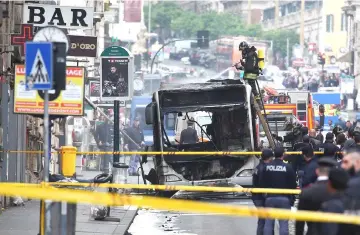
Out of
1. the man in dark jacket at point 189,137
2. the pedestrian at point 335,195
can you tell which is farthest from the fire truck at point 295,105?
the pedestrian at point 335,195

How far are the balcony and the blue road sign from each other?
15006cm

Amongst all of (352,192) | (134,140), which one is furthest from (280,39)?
(352,192)

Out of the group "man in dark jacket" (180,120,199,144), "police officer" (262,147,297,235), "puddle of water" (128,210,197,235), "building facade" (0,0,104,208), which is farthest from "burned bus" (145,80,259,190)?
"police officer" (262,147,297,235)

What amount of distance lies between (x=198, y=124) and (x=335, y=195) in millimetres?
17386

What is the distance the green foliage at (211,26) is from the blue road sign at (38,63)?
14863 cm

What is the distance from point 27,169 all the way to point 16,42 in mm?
4864

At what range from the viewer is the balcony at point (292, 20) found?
167375 millimetres

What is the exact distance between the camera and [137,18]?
407 ft

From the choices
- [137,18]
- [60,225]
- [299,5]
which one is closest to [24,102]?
[60,225]

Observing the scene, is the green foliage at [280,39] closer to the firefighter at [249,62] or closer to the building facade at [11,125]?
the building facade at [11,125]

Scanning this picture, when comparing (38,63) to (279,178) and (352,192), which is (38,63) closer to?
(279,178)

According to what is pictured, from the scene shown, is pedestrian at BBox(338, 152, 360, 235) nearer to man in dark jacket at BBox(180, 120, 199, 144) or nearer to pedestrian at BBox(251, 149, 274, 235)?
pedestrian at BBox(251, 149, 274, 235)

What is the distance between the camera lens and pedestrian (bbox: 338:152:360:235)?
41.8 feet

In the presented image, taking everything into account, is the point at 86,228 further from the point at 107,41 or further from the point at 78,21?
the point at 107,41
